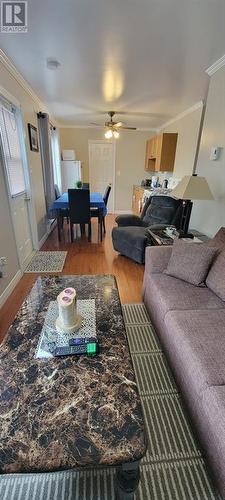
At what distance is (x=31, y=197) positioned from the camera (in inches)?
135

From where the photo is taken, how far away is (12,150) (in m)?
2.83

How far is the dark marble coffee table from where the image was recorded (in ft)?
2.42

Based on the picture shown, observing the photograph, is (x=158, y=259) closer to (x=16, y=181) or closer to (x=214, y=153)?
(x=214, y=153)

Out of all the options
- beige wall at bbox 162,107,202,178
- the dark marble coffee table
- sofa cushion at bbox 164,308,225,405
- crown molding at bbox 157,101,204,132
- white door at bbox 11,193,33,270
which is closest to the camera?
the dark marble coffee table

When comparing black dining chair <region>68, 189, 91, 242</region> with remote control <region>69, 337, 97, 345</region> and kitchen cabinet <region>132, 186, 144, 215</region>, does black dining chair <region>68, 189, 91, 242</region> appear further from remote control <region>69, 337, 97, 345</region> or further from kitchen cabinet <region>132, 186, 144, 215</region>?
remote control <region>69, 337, 97, 345</region>

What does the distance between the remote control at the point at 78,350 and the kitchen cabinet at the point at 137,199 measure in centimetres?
478

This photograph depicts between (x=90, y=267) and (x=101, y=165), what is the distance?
13.6 ft

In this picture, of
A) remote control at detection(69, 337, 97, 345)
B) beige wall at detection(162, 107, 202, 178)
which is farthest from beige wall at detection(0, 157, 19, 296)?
beige wall at detection(162, 107, 202, 178)

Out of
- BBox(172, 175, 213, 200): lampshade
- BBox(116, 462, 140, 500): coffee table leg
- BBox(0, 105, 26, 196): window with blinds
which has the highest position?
BBox(0, 105, 26, 196): window with blinds

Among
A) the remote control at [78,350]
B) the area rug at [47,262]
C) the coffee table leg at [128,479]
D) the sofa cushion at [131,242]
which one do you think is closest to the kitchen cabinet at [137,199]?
the sofa cushion at [131,242]

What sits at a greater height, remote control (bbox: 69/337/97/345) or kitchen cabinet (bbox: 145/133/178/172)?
kitchen cabinet (bbox: 145/133/178/172)

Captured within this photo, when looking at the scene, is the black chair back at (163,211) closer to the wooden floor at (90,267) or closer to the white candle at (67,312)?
the wooden floor at (90,267)

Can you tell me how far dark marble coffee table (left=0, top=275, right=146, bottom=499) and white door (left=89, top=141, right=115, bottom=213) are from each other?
19.1ft

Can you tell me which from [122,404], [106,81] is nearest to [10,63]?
[106,81]
